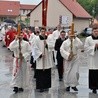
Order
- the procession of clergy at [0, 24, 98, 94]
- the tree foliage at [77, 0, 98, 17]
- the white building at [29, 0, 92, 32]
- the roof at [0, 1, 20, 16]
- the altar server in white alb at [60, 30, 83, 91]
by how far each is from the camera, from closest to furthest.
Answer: the procession of clergy at [0, 24, 98, 94]
the altar server in white alb at [60, 30, 83, 91]
the white building at [29, 0, 92, 32]
the tree foliage at [77, 0, 98, 17]
the roof at [0, 1, 20, 16]

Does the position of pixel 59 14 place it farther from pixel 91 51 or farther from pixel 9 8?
pixel 91 51

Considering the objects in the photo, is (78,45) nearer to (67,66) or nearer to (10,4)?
(67,66)

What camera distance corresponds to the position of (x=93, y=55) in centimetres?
1182

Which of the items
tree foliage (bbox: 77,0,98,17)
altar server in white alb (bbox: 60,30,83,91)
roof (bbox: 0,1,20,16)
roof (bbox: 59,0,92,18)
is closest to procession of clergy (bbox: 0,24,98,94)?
altar server in white alb (bbox: 60,30,83,91)

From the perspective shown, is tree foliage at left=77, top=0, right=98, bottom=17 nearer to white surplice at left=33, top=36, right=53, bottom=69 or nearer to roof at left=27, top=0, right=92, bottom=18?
roof at left=27, top=0, right=92, bottom=18

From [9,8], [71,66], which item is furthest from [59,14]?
[71,66]

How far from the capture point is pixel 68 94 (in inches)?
464

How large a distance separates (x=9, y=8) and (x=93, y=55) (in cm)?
10391

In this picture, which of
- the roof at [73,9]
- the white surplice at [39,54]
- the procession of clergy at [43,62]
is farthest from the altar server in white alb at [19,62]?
the roof at [73,9]

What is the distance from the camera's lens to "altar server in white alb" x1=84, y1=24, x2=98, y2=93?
38.5ft

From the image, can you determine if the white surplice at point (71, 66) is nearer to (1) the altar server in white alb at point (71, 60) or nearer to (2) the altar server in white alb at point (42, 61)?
(1) the altar server in white alb at point (71, 60)

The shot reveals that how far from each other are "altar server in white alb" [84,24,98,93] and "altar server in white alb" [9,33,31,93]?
163 centimetres

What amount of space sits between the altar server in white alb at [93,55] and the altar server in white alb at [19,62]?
5.35 ft

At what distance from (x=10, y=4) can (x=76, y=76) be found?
343ft
